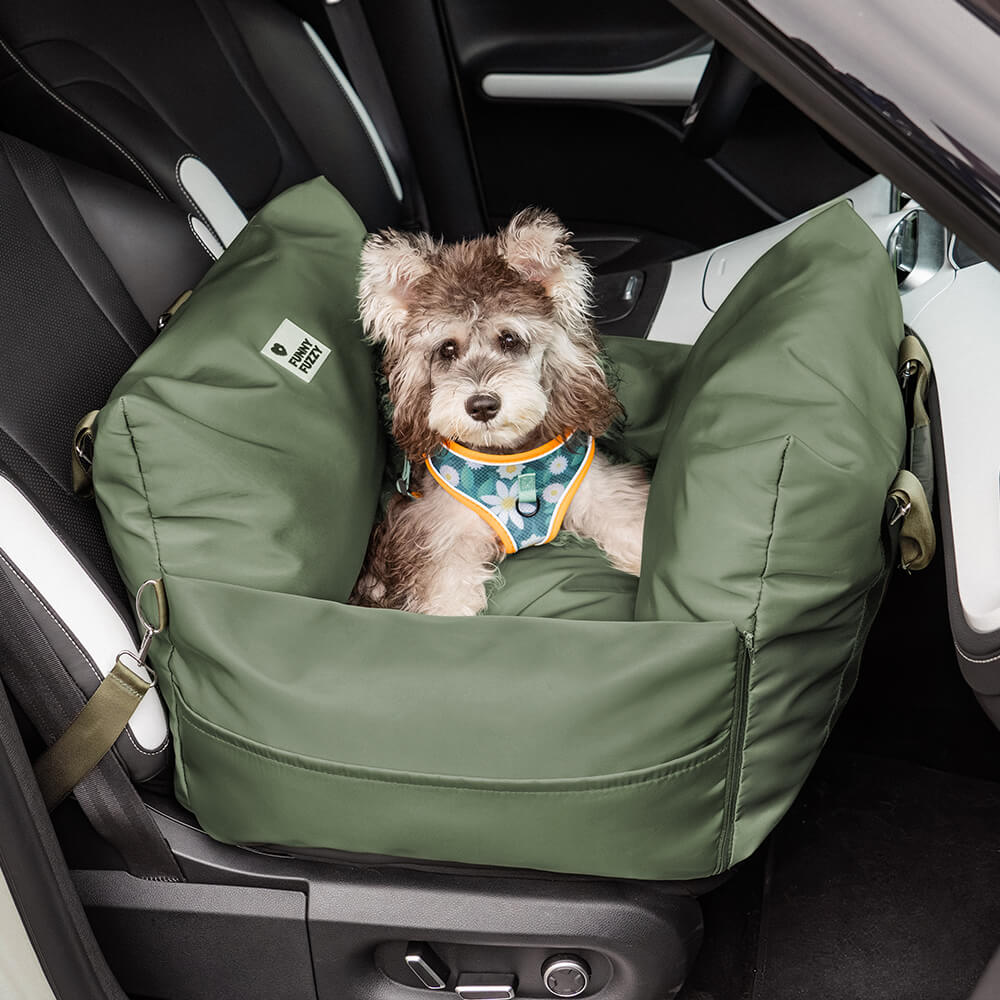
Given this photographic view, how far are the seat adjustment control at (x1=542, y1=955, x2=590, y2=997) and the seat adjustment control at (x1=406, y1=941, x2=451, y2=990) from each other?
0.14m

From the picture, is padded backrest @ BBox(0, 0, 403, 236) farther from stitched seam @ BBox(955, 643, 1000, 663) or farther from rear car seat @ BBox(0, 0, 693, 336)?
stitched seam @ BBox(955, 643, 1000, 663)

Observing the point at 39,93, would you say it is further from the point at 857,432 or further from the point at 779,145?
the point at 779,145

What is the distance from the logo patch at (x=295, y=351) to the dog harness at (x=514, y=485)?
0.85 ft

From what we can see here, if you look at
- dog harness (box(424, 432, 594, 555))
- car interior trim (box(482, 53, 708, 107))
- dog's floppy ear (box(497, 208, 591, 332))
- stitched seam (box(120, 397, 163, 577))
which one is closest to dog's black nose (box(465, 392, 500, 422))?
dog harness (box(424, 432, 594, 555))

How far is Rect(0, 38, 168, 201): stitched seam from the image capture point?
1948 millimetres

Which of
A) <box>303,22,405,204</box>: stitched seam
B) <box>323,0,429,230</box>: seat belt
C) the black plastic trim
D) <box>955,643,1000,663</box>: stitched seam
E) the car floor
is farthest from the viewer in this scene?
<box>323,0,429,230</box>: seat belt

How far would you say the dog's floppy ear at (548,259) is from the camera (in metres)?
1.83

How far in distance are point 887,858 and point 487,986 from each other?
2.27ft

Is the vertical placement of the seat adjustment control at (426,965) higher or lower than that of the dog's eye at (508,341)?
lower

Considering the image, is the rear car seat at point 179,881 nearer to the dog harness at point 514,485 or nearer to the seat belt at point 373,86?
the dog harness at point 514,485

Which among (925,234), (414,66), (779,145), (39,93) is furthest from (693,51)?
(39,93)

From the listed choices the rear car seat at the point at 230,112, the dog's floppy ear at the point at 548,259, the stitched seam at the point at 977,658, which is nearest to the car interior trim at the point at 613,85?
the rear car seat at the point at 230,112

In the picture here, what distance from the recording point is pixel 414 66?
2781 mm

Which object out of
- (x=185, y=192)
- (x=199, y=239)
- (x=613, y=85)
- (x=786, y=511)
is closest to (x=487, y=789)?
(x=786, y=511)
